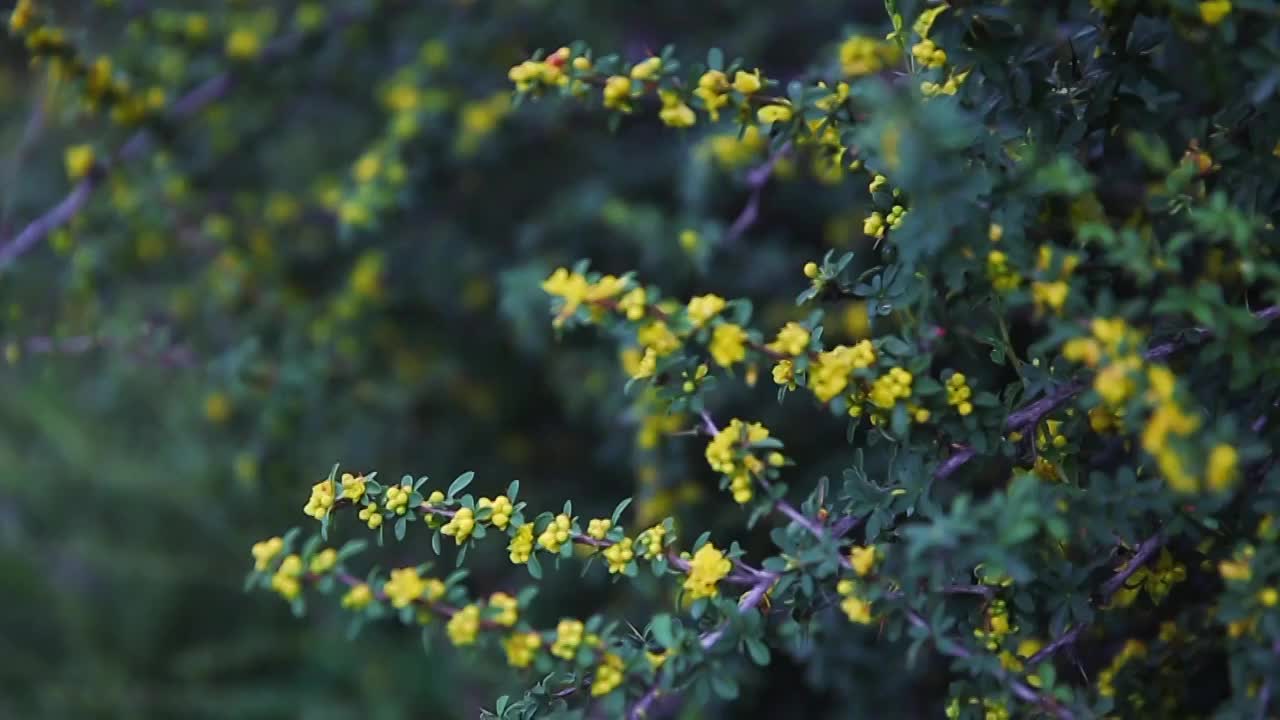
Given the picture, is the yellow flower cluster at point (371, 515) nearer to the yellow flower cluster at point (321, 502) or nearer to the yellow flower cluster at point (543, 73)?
the yellow flower cluster at point (321, 502)

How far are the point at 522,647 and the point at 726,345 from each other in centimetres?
40

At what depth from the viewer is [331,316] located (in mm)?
2795

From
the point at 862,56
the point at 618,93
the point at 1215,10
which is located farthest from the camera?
the point at 862,56

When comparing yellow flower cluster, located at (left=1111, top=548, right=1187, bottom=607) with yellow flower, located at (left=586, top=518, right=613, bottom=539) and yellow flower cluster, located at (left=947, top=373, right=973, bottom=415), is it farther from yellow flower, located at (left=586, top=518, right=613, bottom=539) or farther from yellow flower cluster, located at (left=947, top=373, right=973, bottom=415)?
yellow flower, located at (left=586, top=518, right=613, bottom=539)

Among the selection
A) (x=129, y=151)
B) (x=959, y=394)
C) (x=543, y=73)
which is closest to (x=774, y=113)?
(x=543, y=73)

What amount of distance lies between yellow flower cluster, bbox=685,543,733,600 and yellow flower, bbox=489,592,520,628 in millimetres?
214

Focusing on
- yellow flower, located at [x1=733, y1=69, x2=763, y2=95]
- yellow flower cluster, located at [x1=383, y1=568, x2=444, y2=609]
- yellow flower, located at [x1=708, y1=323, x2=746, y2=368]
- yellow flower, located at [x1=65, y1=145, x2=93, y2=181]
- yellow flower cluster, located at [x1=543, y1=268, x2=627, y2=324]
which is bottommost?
yellow flower cluster, located at [x1=383, y1=568, x2=444, y2=609]

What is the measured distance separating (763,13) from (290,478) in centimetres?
169

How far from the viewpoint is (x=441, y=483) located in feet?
10.7

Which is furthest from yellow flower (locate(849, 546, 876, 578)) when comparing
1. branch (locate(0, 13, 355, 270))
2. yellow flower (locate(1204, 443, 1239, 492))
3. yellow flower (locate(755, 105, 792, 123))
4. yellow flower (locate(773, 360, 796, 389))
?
branch (locate(0, 13, 355, 270))

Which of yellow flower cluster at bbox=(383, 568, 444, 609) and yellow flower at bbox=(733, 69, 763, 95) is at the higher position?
yellow flower at bbox=(733, 69, 763, 95)

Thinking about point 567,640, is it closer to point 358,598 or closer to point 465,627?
point 465,627

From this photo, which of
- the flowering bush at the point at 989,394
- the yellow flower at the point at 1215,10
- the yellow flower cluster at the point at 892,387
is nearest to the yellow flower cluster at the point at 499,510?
the flowering bush at the point at 989,394

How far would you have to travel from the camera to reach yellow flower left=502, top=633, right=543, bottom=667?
1.19m
